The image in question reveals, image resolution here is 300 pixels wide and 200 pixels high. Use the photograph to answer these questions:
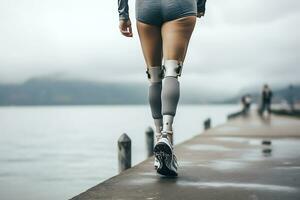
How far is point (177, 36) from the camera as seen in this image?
4348mm

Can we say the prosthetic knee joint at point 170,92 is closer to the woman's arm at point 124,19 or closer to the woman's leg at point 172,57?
the woman's leg at point 172,57

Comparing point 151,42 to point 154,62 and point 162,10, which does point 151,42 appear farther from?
point 162,10

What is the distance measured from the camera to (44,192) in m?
19.7

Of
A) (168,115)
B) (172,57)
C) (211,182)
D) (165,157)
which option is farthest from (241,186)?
(172,57)

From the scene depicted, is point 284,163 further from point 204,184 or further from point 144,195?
point 144,195

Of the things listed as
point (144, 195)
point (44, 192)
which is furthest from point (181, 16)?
point (44, 192)

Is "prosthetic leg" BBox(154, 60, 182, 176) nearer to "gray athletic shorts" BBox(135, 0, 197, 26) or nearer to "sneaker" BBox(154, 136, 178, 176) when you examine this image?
"sneaker" BBox(154, 136, 178, 176)

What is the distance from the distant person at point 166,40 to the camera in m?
4.25

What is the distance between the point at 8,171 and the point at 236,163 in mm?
25559

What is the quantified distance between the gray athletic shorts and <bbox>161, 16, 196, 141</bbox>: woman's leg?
0.19 feet

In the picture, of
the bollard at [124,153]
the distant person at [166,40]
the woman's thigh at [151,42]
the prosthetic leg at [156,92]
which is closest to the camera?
the distant person at [166,40]

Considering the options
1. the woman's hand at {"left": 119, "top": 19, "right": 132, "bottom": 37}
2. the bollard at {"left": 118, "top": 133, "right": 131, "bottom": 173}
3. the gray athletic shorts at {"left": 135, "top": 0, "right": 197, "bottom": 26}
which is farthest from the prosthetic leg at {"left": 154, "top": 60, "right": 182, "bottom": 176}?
the bollard at {"left": 118, "top": 133, "right": 131, "bottom": 173}

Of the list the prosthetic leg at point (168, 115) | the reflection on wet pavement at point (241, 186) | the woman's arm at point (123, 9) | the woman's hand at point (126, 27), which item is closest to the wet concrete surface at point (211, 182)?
the reflection on wet pavement at point (241, 186)

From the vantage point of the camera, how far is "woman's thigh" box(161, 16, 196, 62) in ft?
14.3
